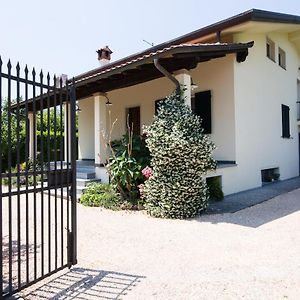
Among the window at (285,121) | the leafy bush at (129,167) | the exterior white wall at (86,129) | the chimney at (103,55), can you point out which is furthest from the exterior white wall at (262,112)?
the chimney at (103,55)

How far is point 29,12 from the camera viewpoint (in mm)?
9719

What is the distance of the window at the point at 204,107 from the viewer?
10.9m

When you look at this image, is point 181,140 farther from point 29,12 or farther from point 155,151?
point 29,12

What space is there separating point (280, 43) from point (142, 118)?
7106 millimetres

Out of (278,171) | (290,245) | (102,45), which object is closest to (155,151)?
(290,245)

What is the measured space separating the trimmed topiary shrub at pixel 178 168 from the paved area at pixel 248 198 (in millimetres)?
780

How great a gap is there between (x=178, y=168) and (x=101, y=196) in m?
2.66

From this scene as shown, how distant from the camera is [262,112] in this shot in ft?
40.5

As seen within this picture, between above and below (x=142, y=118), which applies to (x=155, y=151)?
below

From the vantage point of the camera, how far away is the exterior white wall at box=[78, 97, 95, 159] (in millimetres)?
15578

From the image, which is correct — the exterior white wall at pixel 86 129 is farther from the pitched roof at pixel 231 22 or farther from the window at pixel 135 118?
the pitched roof at pixel 231 22

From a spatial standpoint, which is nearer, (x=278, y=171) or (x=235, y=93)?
(x=235, y=93)

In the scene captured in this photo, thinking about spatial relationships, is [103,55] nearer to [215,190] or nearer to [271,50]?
[271,50]

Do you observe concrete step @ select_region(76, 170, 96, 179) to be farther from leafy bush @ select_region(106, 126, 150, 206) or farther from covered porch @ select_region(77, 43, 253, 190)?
leafy bush @ select_region(106, 126, 150, 206)
